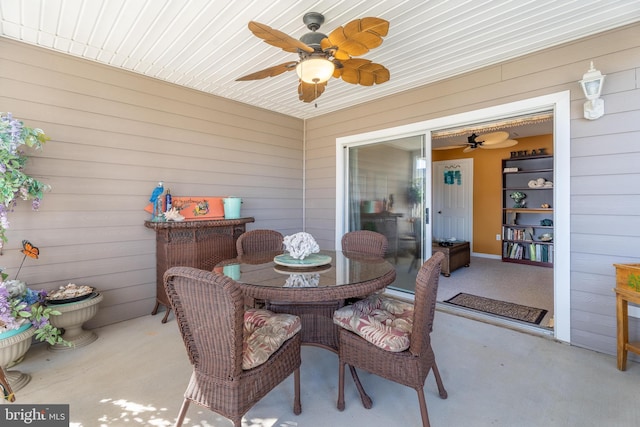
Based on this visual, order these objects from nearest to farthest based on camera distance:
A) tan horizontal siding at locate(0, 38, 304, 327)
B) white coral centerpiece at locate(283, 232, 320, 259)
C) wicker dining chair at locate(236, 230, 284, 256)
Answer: white coral centerpiece at locate(283, 232, 320, 259), tan horizontal siding at locate(0, 38, 304, 327), wicker dining chair at locate(236, 230, 284, 256)

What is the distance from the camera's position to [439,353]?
2.46m

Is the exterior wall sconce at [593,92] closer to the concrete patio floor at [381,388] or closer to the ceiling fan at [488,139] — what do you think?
the concrete patio floor at [381,388]

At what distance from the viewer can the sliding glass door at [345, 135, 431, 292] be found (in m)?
3.66

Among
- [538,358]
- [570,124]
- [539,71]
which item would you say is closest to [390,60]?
[539,71]

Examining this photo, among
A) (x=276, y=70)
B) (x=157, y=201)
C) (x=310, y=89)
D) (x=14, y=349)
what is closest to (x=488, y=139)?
(x=310, y=89)

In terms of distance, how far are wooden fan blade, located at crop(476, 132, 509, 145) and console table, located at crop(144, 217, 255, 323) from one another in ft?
13.6

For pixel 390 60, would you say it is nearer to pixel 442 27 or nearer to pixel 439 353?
pixel 442 27

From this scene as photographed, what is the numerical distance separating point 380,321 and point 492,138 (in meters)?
4.30

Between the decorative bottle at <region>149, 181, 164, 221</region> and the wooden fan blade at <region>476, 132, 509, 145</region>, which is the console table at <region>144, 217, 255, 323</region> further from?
the wooden fan blade at <region>476, 132, 509, 145</region>

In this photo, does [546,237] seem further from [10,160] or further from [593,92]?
[10,160]

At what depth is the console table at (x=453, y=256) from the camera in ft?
16.2

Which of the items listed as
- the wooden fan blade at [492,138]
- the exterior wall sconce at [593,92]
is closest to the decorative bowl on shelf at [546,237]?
the wooden fan blade at [492,138]

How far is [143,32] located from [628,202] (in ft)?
13.8


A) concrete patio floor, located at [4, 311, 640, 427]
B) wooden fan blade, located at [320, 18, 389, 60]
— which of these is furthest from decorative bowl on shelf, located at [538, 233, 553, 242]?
wooden fan blade, located at [320, 18, 389, 60]
